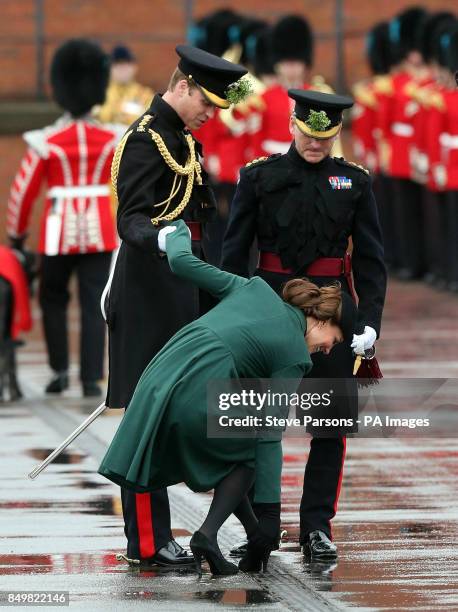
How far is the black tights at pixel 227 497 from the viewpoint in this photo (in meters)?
6.57

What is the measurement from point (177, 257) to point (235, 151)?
10441 mm

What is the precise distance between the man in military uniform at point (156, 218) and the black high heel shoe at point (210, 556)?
0.25 m

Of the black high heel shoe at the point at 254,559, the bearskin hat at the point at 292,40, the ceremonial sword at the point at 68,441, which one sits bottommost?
the bearskin hat at the point at 292,40

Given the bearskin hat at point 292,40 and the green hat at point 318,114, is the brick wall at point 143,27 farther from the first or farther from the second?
the green hat at point 318,114

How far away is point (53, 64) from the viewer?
12734mm

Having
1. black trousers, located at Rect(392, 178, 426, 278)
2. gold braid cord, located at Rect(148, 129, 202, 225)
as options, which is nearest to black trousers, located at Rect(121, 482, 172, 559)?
gold braid cord, located at Rect(148, 129, 202, 225)

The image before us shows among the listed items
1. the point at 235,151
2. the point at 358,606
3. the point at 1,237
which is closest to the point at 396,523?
the point at 358,606

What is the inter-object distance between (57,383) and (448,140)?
589 centimetres

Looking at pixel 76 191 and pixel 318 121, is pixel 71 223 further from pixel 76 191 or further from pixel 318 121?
pixel 318 121

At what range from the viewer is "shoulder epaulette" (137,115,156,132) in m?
7.02

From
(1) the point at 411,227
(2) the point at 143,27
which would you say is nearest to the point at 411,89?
(1) the point at 411,227

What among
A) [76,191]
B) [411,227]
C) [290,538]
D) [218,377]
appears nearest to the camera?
[218,377]

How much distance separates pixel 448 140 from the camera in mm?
16500

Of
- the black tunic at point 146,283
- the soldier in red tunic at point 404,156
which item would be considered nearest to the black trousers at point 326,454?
the black tunic at point 146,283
